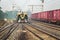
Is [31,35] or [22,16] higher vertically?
[22,16]

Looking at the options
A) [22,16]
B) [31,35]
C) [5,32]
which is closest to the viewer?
[31,35]

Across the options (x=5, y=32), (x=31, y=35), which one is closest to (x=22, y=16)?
(x=5, y=32)

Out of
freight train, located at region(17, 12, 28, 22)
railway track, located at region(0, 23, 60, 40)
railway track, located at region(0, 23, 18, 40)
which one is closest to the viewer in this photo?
railway track, located at region(0, 23, 60, 40)

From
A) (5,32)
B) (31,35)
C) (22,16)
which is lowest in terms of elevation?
(5,32)

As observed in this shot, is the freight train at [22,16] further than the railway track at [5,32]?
Yes

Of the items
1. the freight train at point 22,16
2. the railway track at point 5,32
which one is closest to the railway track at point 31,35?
the railway track at point 5,32

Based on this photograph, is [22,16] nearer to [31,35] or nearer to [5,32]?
[5,32]

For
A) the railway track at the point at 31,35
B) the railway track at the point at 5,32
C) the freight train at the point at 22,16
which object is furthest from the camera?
the freight train at the point at 22,16

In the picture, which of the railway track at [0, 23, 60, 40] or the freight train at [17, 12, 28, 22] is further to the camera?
the freight train at [17, 12, 28, 22]

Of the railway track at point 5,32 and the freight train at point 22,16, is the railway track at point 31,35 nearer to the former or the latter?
the railway track at point 5,32

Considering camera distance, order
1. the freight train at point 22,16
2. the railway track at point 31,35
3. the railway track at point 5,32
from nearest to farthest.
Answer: the railway track at point 31,35 < the railway track at point 5,32 < the freight train at point 22,16

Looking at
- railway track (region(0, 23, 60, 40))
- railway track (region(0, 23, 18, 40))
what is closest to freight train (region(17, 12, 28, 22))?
railway track (region(0, 23, 18, 40))

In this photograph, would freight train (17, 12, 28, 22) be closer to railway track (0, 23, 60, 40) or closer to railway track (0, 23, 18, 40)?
railway track (0, 23, 18, 40)

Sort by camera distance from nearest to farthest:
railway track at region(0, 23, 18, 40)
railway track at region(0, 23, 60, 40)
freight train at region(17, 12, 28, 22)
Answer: railway track at region(0, 23, 60, 40)
railway track at region(0, 23, 18, 40)
freight train at region(17, 12, 28, 22)
